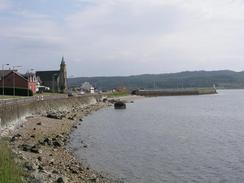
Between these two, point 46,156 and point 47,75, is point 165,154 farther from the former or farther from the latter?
point 47,75

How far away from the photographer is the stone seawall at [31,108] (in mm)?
43438

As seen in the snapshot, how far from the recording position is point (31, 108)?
204 ft

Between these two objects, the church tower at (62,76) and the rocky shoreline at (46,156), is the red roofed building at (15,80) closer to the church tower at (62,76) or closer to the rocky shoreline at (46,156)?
the church tower at (62,76)

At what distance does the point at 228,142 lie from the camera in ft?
153

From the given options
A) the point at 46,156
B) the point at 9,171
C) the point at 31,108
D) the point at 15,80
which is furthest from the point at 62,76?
the point at 9,171

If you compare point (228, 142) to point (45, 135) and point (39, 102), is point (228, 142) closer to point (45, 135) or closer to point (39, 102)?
A: point (45, 135)

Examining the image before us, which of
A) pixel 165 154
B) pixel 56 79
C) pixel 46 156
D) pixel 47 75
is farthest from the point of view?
pixel 47 75

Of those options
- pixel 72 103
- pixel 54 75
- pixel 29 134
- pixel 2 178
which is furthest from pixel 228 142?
pixel 54 75

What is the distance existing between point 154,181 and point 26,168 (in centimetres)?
845

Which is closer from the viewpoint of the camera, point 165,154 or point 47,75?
point 165,154

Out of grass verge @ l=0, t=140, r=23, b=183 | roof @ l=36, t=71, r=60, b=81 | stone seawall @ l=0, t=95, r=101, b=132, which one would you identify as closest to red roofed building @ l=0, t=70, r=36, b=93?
stone seawall @ l=0, t=95, r=101, b=132

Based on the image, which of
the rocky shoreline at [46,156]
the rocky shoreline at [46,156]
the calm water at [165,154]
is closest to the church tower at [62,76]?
the calm water at [165,154]

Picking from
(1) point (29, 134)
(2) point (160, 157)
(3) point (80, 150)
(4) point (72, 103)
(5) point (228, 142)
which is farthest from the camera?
(4) point (72, 103)

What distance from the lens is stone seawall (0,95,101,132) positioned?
1710 inches
